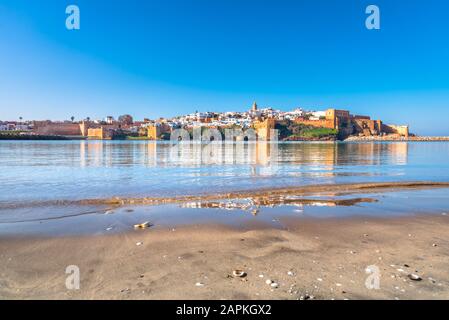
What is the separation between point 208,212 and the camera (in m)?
6.91

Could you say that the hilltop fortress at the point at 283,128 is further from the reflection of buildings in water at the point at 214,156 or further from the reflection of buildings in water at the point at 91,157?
the reflection of buildings in water at the point at 91,157

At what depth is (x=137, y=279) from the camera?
342 cm

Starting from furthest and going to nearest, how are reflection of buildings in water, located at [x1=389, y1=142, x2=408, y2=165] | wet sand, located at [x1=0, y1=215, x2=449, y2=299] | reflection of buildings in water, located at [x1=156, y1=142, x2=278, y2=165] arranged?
reflection of buildings in water, located at [x1=389, y1=142, x2=408, y2=165] → reflection of buildings in water, located at [x1=156, y1=142, x2=278, y2=165] → wet sand, located at [x1=0, y1=215, x2=449, y2=299]

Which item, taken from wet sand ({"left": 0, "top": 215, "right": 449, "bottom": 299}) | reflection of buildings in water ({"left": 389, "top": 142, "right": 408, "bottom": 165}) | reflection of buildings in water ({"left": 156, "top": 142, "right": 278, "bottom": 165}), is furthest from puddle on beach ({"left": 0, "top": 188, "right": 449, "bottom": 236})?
reflection of buildings in water ({"left": 389, "top": 142, "right": 408, "bottom": 165})

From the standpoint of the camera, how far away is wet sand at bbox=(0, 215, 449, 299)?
3156 mm

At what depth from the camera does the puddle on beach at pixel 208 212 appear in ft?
18.8

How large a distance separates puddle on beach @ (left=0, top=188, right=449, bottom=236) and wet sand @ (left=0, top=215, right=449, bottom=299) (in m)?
0.47

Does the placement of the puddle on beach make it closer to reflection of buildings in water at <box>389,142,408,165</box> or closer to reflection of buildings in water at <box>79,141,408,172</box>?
reflection of buildings in water at <box>79,141,408,172</box>

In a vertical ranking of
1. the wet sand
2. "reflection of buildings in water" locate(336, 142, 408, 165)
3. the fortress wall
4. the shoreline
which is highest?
the fortress wall

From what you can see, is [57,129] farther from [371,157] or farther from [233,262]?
[233,262]

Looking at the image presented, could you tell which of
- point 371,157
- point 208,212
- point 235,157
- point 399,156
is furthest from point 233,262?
point 399,156

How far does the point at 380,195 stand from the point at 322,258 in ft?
20.7

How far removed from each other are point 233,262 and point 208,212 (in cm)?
303

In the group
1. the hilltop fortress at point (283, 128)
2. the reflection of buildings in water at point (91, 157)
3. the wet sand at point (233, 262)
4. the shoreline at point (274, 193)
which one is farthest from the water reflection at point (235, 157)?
the hilltop fortress at point (283, 128)
